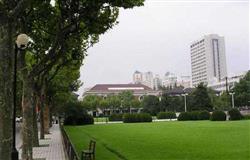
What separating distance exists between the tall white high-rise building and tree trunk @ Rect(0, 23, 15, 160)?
172 m

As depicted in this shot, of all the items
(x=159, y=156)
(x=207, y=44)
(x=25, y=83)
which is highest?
(x=207, y=44)

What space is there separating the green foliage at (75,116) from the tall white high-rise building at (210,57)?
393 feet

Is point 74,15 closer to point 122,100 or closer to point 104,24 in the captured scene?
point 104,24

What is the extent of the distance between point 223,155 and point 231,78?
160m

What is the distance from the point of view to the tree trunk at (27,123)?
17.1m

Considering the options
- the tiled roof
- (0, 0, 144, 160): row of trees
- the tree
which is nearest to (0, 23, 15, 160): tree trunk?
(0, 0, 144, 160): row of trees

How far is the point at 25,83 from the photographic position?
59.5 ft

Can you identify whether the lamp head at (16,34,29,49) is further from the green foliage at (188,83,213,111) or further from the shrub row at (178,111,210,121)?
the green foliage at (188,83,213,111)

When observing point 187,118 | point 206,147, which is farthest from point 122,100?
point 206,147

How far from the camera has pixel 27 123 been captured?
17781mm

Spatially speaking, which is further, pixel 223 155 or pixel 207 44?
pixel 207 44

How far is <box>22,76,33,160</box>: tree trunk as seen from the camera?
56.1 ft

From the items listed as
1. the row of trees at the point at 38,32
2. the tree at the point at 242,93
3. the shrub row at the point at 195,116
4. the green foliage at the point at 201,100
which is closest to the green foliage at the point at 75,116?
the shrub row at the point at 195,116

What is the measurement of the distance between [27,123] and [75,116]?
45991mm
